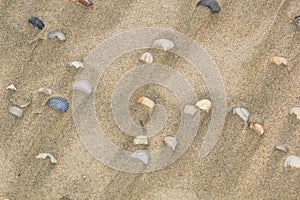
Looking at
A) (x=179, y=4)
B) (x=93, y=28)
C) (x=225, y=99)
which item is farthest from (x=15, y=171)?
(x=179, y=4)

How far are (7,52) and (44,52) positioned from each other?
373 millimetres

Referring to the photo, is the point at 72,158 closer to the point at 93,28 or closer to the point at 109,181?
the point at 109,181

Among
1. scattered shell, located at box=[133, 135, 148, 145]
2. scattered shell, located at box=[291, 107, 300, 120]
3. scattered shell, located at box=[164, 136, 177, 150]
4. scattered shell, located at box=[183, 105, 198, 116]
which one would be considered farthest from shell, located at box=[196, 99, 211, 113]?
scattered shell, located at box=[291, 107, 300, 120]

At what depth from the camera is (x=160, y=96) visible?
13.9ft

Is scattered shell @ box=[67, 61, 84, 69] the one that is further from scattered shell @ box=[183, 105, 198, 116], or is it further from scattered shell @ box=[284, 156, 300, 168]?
scattered shell @ box=[284, 156, 300, 168]

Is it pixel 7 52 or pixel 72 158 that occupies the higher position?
pixel 7 52

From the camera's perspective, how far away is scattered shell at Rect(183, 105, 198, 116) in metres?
4.12

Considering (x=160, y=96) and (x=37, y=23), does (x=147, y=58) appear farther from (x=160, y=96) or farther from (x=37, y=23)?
(x=37, y=23)

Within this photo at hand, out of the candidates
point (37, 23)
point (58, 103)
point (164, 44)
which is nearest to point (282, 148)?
point (164, 44)

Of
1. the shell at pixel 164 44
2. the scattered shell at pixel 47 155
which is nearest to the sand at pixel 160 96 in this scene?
the scattered shell at pixel 47 155

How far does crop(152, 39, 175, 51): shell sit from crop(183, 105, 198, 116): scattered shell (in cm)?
65

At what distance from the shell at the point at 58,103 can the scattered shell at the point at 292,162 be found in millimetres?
1975

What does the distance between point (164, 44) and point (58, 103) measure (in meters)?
1.17

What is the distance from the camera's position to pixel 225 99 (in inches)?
167
